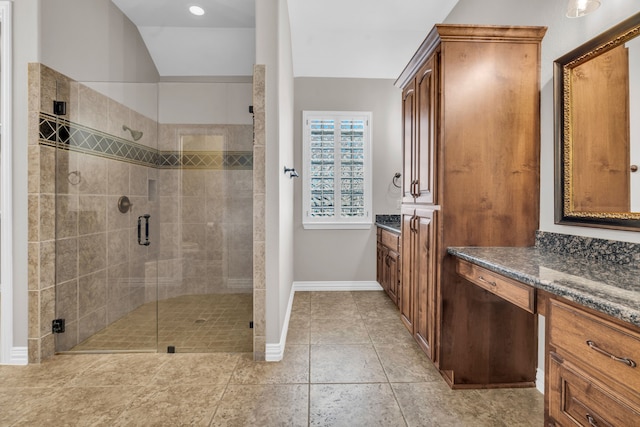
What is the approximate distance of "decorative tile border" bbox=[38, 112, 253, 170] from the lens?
2.27 metres

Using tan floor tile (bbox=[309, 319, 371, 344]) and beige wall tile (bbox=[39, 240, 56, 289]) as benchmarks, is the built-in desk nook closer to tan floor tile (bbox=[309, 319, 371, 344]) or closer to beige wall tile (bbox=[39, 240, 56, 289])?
tan floor tile (bbox=[309, 319, 371, 344])

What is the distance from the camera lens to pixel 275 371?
207 cm

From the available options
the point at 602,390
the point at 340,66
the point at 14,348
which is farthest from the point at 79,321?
the point at 340,66

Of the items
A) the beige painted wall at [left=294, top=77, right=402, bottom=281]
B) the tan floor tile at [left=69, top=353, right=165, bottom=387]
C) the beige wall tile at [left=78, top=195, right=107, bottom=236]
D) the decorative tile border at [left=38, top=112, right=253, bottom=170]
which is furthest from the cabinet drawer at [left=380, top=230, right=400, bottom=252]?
the beige wall tile at [left=78, top=195, right=107, bottom=236]

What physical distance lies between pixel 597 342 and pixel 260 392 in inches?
65.1

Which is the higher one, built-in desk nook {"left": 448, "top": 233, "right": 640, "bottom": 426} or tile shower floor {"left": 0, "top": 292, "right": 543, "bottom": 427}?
built-in desk nook {"left": 448, "top": 233, "right": 640, "bottom": 426}

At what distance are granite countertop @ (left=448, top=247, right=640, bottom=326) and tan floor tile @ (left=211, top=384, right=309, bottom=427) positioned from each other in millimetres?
1245

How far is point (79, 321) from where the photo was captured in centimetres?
243

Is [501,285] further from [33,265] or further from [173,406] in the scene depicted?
[33,265]

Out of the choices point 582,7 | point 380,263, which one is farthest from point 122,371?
point 582,7

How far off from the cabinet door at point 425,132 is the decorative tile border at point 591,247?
2.20ft

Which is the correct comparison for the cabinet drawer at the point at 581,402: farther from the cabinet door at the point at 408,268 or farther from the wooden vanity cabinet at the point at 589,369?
the cabinet door at the point at 408,268

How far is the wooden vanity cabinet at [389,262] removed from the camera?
10.4 feet

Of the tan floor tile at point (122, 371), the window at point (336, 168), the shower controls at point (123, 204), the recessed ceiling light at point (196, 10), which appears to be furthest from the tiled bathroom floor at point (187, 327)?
the recessed ceiling light at point (196, 10)
